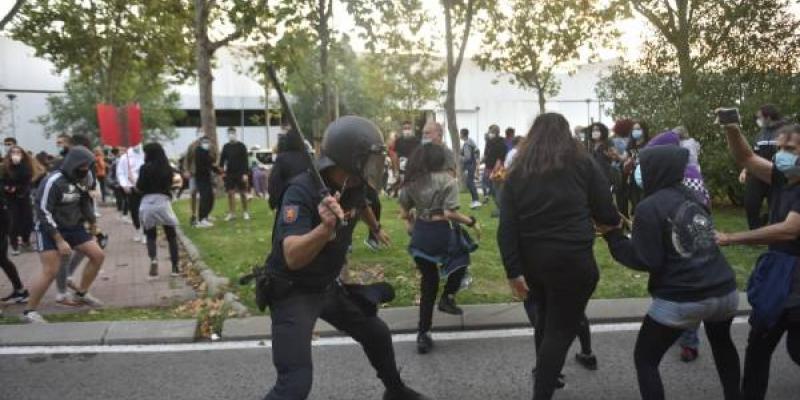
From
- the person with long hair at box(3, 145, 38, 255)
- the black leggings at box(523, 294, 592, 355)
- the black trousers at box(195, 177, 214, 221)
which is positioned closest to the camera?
the black leggings at box(523, 294, 592, 355)

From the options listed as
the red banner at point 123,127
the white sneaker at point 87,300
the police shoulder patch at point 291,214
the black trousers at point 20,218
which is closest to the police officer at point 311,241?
the police shoulder patch at point 291,214

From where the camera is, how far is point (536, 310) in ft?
13.4

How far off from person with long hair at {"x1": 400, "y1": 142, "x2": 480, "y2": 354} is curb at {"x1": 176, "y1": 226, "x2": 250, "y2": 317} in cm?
189

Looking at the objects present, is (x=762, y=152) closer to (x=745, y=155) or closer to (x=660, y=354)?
(x=745, y=155)

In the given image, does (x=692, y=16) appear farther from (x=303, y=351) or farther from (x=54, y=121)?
(x=54, y=121)

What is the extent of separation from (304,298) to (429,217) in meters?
2.10

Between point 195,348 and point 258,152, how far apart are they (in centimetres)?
2695

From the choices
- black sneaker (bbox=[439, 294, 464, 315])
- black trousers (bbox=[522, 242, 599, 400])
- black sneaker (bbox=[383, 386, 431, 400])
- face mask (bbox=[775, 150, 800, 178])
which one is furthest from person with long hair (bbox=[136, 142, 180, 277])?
face mask (bbox=[775, 150, 800, 178])

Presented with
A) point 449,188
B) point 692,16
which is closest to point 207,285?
point 449,188

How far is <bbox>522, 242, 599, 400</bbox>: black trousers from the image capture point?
3.49m

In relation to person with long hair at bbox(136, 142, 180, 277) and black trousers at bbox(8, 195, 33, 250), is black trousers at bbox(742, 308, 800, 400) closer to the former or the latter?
person with long hair at bbox(136, 142, 180, 277)

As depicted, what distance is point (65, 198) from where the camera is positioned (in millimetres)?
6344

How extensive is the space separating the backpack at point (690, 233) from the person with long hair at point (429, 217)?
6.77ft

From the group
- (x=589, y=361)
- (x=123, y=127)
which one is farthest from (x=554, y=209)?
(x=123, y=127)
